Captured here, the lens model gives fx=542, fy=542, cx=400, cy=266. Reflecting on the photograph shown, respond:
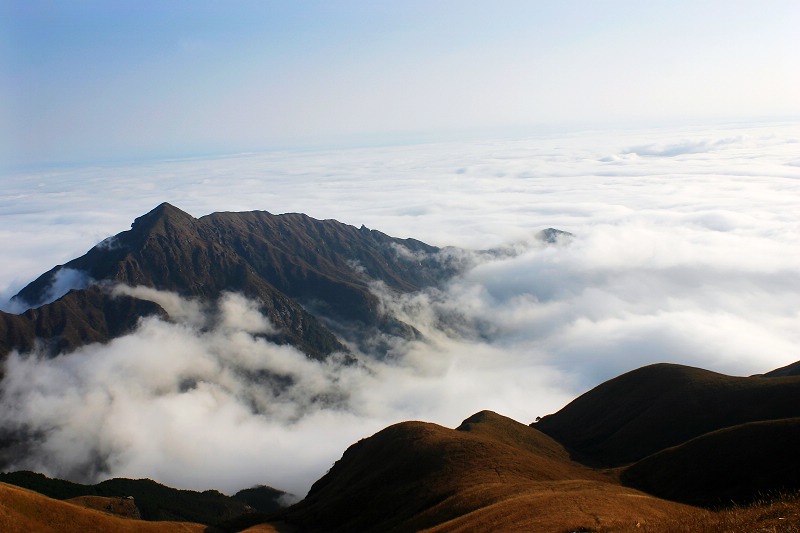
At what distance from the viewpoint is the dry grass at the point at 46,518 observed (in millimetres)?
72250

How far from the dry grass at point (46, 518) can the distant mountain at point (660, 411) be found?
294 ft

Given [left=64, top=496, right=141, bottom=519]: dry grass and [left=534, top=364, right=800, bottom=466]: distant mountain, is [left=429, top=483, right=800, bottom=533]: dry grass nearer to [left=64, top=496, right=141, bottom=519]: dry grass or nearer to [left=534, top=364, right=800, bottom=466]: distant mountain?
[left=534, top=364, right=800, bottom=466]: distant mountain

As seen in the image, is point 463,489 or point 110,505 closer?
point 463,489

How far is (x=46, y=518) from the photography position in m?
76.7

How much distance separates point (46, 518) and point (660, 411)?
400 feet

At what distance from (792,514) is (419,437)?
79.6m

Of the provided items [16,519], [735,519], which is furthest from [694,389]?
[16,519]

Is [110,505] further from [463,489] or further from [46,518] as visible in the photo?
[463,489]

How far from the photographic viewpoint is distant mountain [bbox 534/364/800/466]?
111500mm

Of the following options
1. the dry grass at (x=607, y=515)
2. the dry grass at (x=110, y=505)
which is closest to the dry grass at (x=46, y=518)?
the dry grass at (x=110, y=505)

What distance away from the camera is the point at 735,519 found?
3041 cm

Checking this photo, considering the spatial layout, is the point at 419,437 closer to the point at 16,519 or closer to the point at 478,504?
the point at 478,504

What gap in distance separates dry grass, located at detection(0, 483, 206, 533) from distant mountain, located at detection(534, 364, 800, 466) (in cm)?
8966

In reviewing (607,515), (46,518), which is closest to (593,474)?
(607,515)
